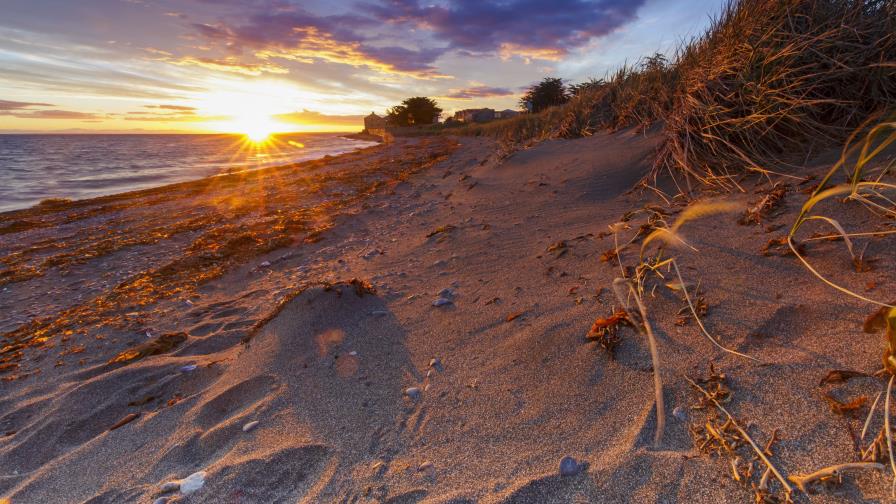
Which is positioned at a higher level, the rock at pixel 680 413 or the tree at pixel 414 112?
the tree at pixel 414 112

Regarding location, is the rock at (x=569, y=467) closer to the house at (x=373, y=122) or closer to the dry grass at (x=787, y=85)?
the dry grass at (x=787, y=85)

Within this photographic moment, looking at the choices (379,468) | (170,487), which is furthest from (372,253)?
(379,468)

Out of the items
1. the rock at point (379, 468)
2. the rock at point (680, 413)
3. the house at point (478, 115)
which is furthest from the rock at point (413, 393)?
the house at point (478, 115)

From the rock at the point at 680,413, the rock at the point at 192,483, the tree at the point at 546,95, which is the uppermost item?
the tree at the point at 546,95

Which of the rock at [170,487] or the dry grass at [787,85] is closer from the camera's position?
the rock at [170,487]

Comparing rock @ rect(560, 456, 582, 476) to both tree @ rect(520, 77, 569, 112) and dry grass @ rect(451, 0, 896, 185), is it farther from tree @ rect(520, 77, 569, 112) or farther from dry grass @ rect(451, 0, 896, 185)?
tree @ rect(520, 77, 569, 112)

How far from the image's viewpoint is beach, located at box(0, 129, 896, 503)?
1.34 meters

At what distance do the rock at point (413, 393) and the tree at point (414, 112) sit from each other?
155ft

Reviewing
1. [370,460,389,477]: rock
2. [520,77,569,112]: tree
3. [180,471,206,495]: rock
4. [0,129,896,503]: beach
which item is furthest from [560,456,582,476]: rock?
[520,77,569,112]: tree

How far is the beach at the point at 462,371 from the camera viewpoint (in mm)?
1336

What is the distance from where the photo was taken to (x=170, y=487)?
1.66 meters

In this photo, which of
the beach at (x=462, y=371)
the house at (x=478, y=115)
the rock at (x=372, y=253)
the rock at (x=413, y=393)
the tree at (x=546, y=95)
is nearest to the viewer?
the beach at (x=462, y=371)

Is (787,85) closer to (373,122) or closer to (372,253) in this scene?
(372,253)

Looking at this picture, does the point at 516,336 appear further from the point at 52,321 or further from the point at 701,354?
the point at 52,321
